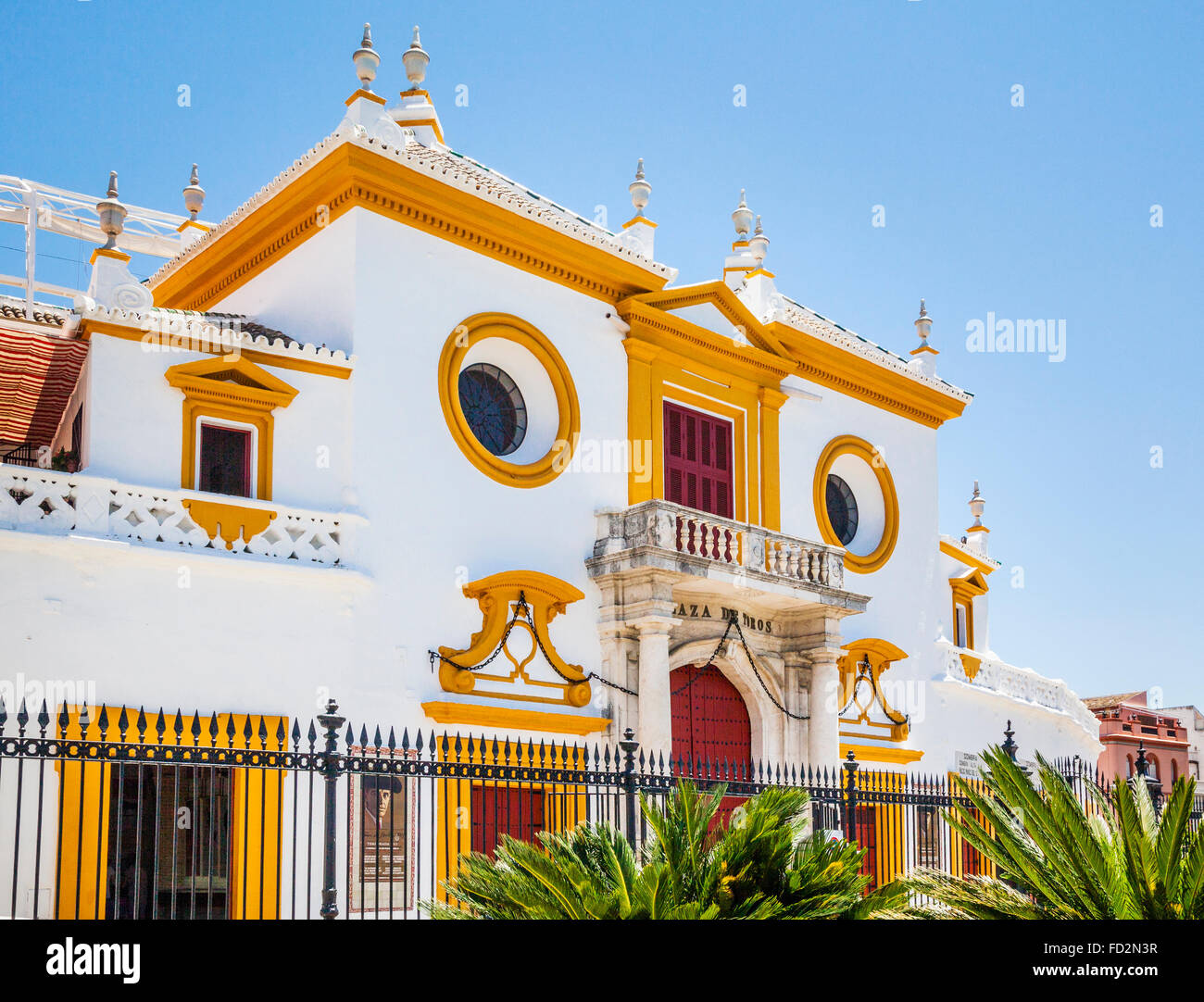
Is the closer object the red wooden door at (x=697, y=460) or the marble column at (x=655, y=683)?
the marble column at (x=655, y=683)

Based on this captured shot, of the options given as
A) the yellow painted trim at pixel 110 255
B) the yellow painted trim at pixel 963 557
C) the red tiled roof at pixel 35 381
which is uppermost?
the yellow painted trim at pixel 110 255

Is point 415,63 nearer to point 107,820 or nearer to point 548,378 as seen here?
point 548,378

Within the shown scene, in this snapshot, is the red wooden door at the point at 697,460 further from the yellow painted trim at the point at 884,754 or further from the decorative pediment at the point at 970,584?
the decorative pediment at the point at 970,584

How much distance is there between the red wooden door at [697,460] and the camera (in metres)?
19.2

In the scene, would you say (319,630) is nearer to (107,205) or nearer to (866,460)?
(107,205)

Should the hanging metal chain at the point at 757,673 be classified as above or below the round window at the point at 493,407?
below

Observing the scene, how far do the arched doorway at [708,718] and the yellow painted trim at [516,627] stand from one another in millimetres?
1834

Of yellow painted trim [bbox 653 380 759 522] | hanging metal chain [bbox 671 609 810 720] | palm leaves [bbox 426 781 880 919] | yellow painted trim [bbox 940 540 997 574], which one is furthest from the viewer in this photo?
yellow painted trim [bbox 940 540 997 574]

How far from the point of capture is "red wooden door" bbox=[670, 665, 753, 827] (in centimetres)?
1839

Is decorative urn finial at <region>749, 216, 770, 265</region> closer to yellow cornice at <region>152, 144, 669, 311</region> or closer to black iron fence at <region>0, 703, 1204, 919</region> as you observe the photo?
yellow cornice at <region>152, 144, 669, 311</region>

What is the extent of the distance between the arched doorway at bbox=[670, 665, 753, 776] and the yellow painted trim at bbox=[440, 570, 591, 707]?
1.83 metres

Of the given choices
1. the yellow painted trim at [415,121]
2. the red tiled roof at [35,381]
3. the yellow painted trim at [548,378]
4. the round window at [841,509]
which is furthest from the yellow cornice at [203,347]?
the round window at [841,509]

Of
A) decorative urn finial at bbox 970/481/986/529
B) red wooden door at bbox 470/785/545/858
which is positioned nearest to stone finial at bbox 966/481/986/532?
decorative urn finial at bbox 970/481/986/529

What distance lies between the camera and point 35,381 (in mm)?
15703
